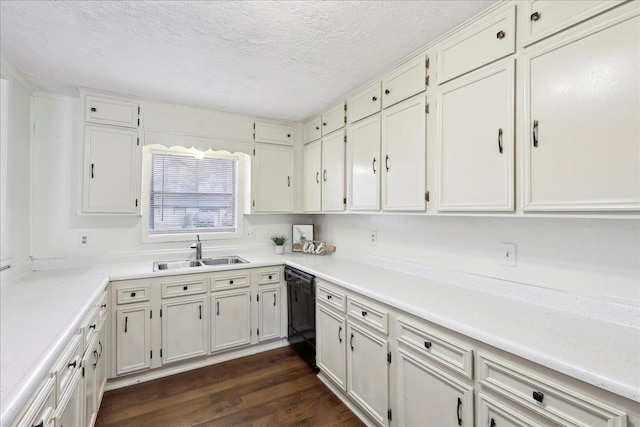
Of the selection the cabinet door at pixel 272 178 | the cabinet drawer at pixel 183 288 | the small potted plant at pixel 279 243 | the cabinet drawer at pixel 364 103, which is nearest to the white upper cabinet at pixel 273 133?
the cabinet door at pixel 272 178

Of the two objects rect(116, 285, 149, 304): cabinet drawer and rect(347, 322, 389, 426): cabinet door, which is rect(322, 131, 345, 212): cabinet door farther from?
rect(116, 285, 149, 304): cabinet drawer

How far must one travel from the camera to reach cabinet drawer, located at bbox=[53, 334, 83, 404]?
1185mm

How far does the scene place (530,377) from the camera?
108 centimetres

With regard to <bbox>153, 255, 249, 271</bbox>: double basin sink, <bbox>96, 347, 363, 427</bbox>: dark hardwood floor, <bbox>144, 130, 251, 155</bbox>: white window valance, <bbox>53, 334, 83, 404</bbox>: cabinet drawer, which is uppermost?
<bbox>144, 130, 251, 155</bbox>: white window valance

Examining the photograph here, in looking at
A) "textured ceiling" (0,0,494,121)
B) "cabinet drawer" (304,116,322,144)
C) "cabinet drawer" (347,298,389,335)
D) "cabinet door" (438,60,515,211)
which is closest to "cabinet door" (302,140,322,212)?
"cabinet drawer" (304,116,322,144)

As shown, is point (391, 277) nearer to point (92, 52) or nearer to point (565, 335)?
point (565, 335)

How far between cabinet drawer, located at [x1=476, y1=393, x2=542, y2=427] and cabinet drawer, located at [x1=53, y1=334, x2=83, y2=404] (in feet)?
5.63

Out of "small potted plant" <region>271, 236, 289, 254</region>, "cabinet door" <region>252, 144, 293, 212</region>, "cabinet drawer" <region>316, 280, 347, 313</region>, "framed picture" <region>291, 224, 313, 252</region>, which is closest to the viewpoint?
"cabinet drawer" <region>316, 280, 347, 313</region>

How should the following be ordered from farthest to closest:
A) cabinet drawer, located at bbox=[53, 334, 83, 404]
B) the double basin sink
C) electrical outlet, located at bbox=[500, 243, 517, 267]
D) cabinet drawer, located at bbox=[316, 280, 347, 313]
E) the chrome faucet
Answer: the chrome faucet → the double basin sink → cabinet drawer, located at bbox=[316, 280, 347, 313] → electrical outlet, located at bbox=[500, 243, 517, 267] → cabinet drawer, located at bbox=[53, 334, 83, 404]

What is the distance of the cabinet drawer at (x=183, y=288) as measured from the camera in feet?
8.23

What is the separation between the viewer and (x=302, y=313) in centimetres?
275

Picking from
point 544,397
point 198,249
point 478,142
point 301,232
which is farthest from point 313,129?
point 544,397

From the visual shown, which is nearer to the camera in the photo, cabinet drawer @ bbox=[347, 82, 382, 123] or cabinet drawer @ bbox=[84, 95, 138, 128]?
cabinet drawer @ bbox=[347, 82, 382, 123]

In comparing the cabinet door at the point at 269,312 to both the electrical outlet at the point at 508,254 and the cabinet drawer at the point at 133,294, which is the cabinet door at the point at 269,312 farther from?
the electrical outlet at the point at 508,254
